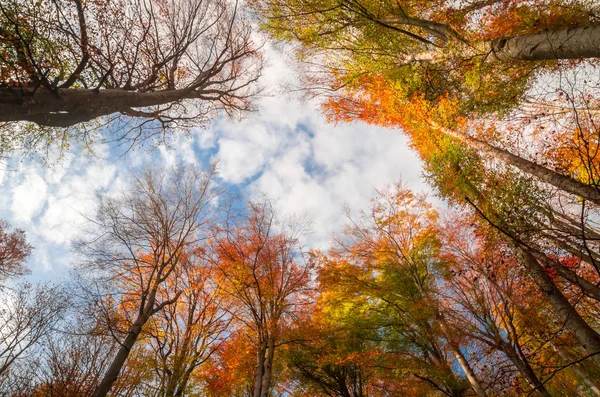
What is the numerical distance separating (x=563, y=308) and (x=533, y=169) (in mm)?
3000

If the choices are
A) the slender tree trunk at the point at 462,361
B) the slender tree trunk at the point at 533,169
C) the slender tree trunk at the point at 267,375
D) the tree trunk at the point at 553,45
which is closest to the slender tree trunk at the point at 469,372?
the slender tree trunk at the point at 462,361

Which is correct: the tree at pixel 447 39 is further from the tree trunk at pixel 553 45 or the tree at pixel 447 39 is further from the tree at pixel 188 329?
the tree at pixel 188 329

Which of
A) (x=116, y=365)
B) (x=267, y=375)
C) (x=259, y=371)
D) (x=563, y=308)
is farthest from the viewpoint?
(x=267, y=375)

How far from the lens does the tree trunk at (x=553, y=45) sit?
386cm

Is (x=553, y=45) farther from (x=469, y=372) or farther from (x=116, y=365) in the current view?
(x=116, y=365)

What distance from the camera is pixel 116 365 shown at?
5.08 metres

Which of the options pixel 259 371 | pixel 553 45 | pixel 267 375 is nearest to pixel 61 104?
pixel 259 371

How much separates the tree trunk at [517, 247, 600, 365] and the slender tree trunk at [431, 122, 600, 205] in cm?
146

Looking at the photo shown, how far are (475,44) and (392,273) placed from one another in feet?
22.1

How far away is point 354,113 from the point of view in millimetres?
11797

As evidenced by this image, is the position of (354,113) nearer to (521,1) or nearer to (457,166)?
(457,166)

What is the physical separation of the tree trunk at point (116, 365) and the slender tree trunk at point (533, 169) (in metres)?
8.06

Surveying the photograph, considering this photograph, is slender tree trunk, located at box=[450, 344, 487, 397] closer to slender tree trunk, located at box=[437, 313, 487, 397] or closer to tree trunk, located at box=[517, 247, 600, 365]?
slender tree trunk, located at box=[437, 313, 487, 397]

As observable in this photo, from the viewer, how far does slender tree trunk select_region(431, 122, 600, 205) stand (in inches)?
197
